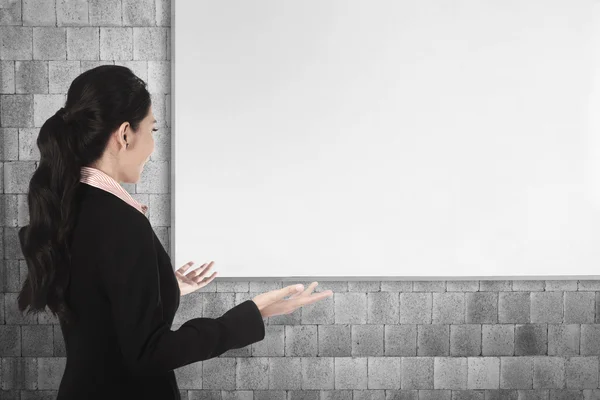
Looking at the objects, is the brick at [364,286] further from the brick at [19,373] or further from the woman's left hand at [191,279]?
the brick at [19,373]

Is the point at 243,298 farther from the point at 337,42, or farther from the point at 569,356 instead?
the point at 569,356

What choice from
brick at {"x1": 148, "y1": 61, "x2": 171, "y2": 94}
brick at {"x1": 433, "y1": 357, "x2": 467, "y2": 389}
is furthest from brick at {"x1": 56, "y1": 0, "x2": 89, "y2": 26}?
brick at {"x1": 433, "y1": 357, "x2": 467, "y2": 389}

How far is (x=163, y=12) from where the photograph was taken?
2346 mm

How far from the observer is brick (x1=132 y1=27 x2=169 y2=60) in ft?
7.70

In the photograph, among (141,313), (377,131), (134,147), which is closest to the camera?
(141,313)

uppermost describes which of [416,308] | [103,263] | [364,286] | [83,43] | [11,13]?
[11,13]

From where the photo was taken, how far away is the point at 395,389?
95.3 inches

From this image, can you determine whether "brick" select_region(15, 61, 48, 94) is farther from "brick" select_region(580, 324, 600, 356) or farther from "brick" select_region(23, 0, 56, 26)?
"brick" select_region(580, 324, 600, 356)

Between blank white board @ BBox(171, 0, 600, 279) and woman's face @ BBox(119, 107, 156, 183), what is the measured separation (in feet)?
4.03

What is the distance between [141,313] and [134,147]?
1.17ft

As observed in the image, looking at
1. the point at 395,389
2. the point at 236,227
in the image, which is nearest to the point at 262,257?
the point at 236,227

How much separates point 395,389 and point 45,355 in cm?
173

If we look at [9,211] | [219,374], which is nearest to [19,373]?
[9,211]

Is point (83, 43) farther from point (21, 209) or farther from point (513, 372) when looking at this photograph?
point (513, 372)
